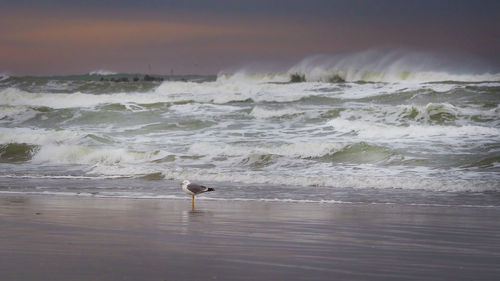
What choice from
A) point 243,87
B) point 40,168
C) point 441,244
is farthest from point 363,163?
point 243,87

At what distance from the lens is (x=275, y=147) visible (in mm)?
20641

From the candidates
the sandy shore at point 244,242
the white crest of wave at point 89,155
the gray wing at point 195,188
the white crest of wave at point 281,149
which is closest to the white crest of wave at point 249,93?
the white crest of wave at point 281,149

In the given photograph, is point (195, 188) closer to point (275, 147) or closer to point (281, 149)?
point (281, 149)

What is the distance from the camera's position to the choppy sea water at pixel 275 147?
13.9 meters

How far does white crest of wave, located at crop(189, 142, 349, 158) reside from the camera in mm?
19625

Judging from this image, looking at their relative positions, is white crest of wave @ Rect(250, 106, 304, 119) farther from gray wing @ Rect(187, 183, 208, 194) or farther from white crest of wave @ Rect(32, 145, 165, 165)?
gray wing @ Rect(187, 183, 208, 194)

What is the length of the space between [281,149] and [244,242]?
1347 centimetres

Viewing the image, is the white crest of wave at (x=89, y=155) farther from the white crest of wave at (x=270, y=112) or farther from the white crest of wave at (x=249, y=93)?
the white crest of wave at (x=249, y=93)

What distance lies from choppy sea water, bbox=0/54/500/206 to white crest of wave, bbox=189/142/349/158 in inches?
1.6

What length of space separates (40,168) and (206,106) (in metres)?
16.1

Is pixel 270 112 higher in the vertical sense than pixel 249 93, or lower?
lower

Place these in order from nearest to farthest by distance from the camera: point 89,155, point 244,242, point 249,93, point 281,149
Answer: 1. point 244,242
2. point 281,149
3. point 89,155
4. point 249,93

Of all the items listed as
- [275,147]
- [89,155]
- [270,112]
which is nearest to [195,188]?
[275,147]

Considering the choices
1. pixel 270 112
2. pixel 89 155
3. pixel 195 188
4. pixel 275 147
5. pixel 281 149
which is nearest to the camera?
pixel 195 188
